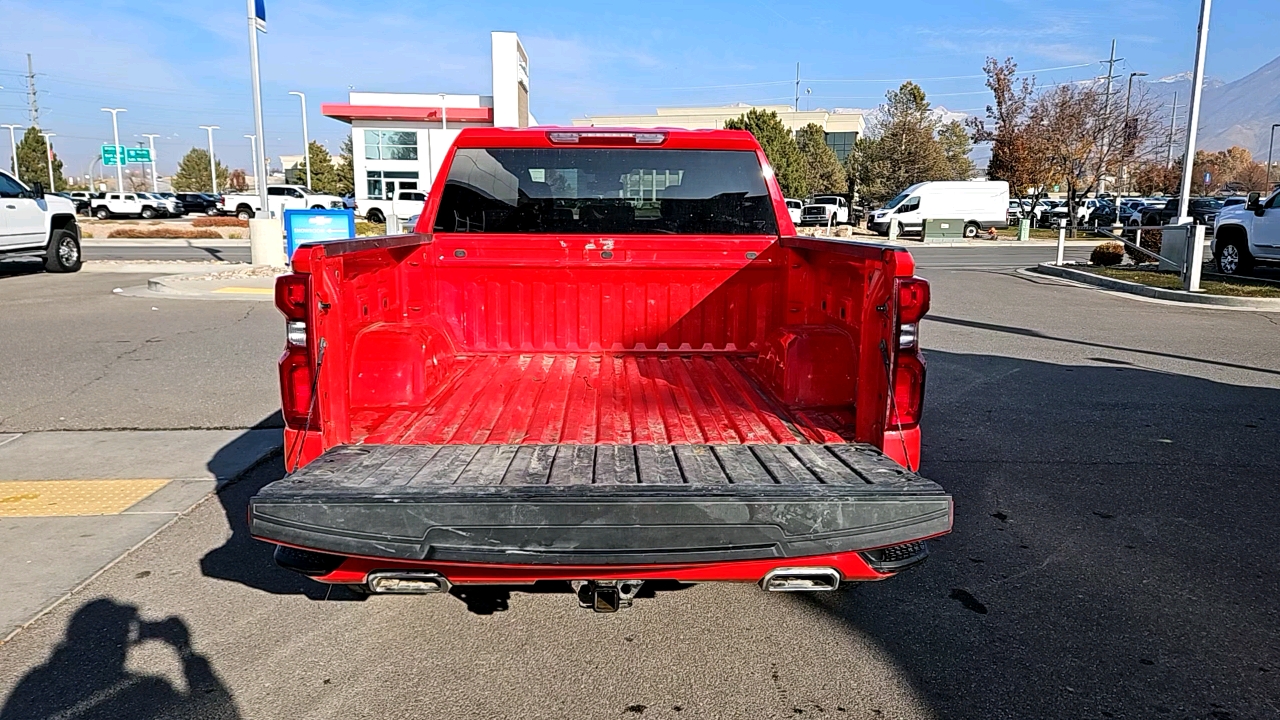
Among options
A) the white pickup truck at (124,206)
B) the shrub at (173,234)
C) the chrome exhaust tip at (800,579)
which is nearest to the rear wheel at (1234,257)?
the chrome exhaust tip at (800,579)

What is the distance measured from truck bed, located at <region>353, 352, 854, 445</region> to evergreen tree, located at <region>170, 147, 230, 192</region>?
351ft

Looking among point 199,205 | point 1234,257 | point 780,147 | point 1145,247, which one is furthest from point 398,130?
point 1234,257

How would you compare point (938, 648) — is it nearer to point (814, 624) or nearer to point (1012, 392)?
point (814, 624)

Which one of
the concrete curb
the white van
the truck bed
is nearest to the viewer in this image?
the truck bed

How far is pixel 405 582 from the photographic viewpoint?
279cm

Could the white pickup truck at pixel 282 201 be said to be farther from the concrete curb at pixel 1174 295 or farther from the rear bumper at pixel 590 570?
the rear bumper at pixel 590 570

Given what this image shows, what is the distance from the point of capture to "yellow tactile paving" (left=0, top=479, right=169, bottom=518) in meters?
4.81

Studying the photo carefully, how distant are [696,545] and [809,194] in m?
58.8

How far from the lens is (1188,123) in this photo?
1767 centimetres

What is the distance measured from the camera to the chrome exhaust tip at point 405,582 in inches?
109

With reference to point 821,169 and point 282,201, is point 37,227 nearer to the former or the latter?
point 282,201

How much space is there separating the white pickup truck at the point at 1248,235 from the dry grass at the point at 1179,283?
0.63 m

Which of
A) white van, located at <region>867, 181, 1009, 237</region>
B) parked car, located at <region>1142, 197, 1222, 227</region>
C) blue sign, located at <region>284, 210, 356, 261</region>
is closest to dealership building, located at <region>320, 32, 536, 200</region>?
white van, located at <region>867, 181, 1009, 237</region>

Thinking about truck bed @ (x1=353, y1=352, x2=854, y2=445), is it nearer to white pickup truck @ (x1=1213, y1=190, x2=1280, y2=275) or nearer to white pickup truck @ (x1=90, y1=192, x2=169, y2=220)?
white pickup truck @ (x1=1213, y1=190, x2=1280, y2=275)
